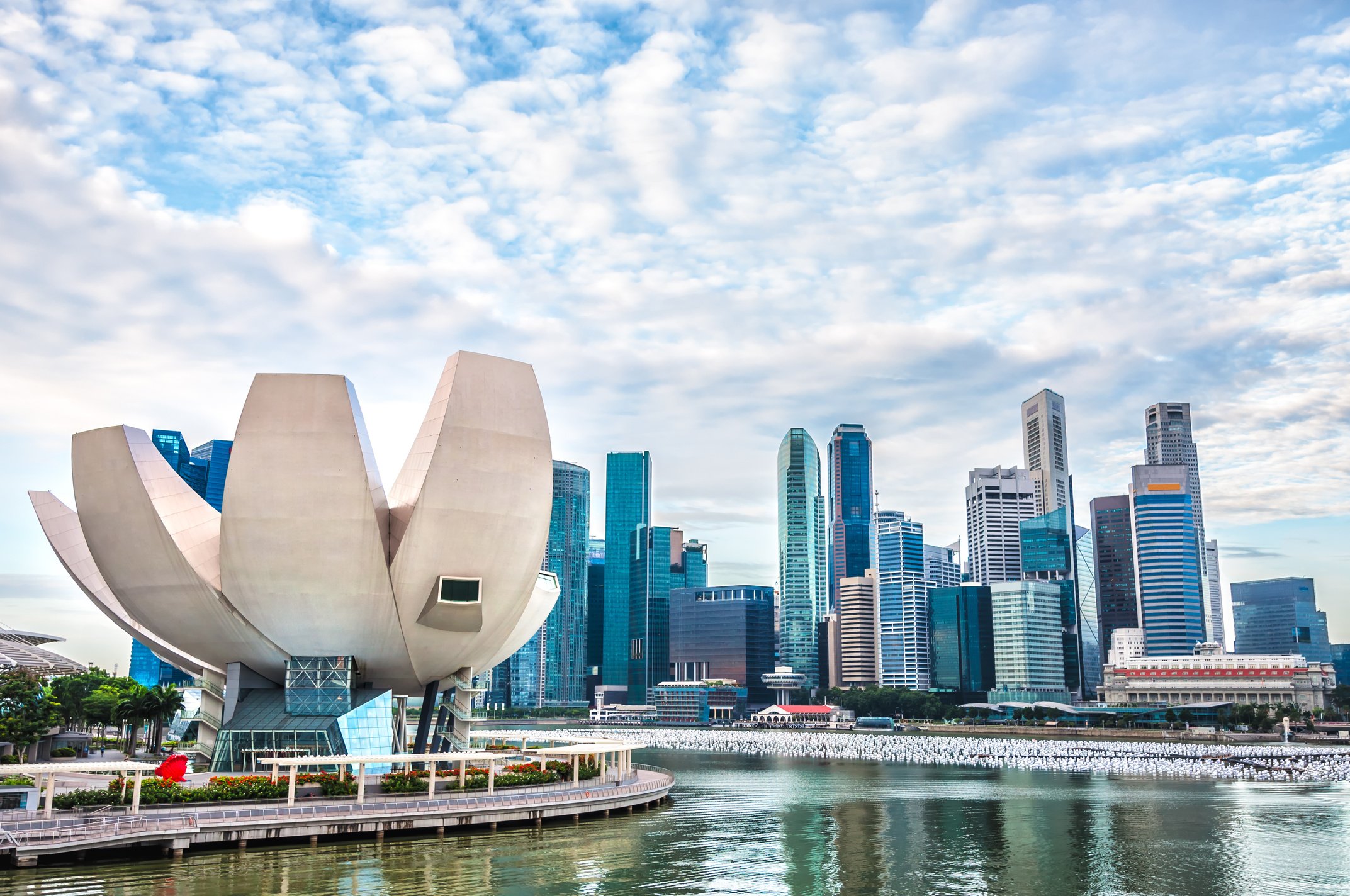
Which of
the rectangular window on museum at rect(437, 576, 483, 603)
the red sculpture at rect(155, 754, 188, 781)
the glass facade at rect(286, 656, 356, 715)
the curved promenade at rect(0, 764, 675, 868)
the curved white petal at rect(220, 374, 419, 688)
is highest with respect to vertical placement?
the curved white petal at rect(220, 374, 419, 688)

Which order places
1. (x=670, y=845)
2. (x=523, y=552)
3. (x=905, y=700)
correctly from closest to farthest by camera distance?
1. (x=670, y=845)
2. (x=523, y=552)
3. (x=905, y=700)

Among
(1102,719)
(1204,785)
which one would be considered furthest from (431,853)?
(1102,719)

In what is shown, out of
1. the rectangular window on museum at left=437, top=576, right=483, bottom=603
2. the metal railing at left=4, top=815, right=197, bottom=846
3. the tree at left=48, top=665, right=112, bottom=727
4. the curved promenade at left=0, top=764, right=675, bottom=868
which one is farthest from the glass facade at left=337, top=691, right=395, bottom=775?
the tree at left=48, top=665, right=112, bottom=727

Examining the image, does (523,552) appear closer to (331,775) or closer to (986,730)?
(331,775)

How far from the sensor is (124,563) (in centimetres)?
4478

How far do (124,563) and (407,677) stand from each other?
523 inches

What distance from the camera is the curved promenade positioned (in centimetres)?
3056

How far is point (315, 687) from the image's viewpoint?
46875 mm

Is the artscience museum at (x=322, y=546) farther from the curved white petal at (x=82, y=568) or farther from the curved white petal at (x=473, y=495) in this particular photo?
the curved white petal at (x=82, y=568)

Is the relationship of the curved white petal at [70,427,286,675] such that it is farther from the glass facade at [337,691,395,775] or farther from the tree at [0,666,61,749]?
the tree at [0,666,61,749]

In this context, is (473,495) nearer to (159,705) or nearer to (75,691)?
(159,705)

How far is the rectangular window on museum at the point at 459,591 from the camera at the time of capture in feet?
146

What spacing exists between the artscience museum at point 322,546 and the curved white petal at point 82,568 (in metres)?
1.30

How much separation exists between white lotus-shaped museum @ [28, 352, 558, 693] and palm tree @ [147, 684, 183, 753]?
650 inches
